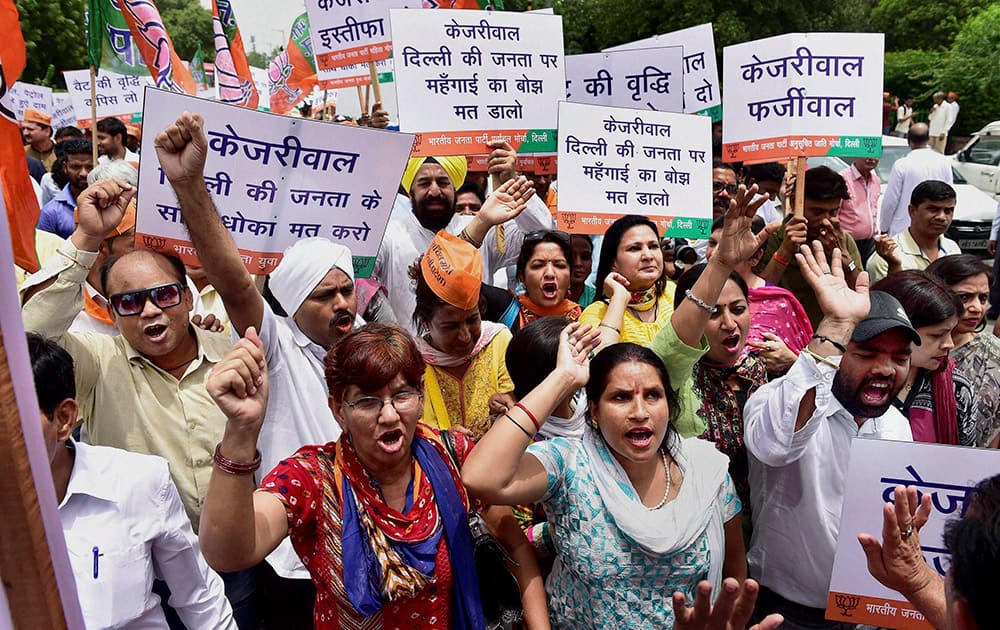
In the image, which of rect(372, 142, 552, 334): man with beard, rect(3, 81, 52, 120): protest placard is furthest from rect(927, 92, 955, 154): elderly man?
rect(372, 142, 552, 334): man with beard

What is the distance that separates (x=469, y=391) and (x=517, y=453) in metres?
1.06

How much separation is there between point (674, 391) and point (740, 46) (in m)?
2.93

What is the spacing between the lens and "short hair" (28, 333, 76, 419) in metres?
2.23

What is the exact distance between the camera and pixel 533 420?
2.37 metres

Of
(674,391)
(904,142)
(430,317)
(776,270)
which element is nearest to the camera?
(674,391)

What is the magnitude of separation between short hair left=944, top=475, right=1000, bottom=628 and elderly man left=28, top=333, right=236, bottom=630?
1853 mm

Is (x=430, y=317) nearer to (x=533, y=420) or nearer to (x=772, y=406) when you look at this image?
(x=533, y=420)

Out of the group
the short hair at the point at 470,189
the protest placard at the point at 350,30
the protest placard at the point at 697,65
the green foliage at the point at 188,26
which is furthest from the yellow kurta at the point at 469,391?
the green foliage at the point at 188,26

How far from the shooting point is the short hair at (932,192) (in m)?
5.39

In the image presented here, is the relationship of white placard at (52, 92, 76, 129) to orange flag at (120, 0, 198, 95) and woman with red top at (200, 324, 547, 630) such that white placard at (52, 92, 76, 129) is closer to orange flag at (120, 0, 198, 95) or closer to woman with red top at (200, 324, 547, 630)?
orange flag at (120, 0, 198, 95)

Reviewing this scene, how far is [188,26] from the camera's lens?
76.0m

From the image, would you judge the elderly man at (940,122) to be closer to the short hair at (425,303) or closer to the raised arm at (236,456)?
the short hair at (425,303)

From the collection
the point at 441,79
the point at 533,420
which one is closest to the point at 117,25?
the point at 441,79

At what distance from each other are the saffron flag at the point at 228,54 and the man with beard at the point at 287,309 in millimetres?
5280
